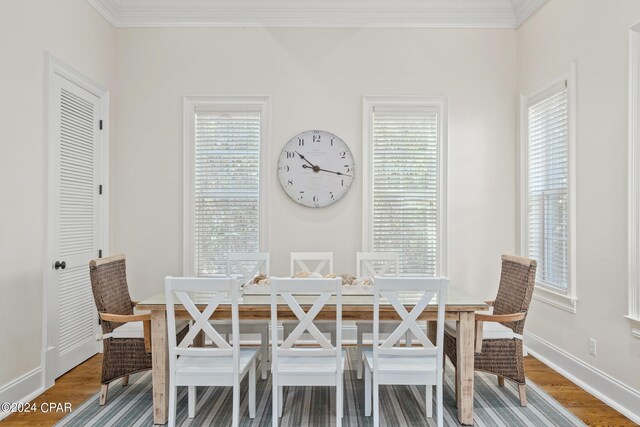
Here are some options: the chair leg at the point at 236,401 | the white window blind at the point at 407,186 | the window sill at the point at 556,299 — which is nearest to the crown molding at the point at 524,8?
the white window blind at the point at 407,186

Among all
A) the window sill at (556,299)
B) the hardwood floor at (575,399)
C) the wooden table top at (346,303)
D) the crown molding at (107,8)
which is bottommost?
the hardwood floor at (575,399)

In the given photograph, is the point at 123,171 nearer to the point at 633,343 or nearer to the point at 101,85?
the point at 101,85

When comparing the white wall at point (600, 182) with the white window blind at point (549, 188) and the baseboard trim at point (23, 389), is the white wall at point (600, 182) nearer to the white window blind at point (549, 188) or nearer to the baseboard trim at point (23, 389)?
the white window blind at point (549, 188)

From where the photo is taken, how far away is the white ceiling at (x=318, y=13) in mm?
4070

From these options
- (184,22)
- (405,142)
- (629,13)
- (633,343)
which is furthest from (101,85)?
(633,343)

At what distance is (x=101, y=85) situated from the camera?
387cm

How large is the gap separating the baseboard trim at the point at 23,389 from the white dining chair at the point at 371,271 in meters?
2.34

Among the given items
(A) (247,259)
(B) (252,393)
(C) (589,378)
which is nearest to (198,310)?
(B) (252,393)

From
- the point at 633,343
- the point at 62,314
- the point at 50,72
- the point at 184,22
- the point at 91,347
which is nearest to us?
the point at 633,343

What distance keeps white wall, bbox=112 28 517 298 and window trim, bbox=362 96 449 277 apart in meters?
0.06

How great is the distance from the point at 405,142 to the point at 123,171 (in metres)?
2.84

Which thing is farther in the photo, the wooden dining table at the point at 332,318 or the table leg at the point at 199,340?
the table leg at the point at 199,340

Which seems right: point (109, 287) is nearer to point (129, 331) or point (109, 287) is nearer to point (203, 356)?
point (129, 331)

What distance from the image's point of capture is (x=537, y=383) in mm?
3166
